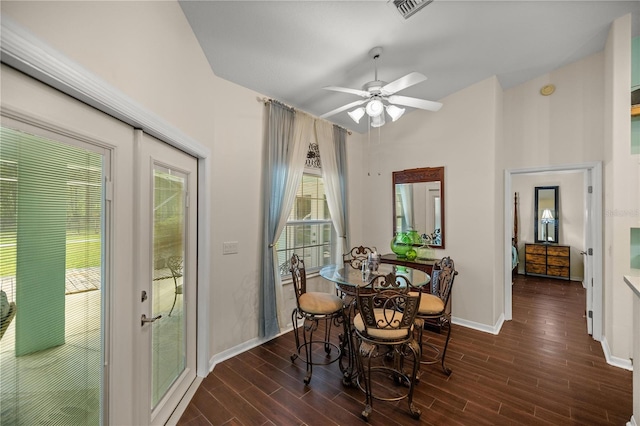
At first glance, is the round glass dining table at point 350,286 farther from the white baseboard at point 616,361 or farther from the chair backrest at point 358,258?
the white baseboard at point 616,361

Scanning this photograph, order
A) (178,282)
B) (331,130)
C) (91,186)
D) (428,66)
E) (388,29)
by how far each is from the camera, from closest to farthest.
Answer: (91,186) → (178,282) → (388,29) → (428,66) → (331,130)

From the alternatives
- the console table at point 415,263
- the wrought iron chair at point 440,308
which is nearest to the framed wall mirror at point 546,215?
the console table at point 415,263

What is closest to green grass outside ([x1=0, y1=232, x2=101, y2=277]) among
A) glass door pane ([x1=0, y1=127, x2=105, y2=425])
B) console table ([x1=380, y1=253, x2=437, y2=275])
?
glass door pane ([x1=0, y1=127, x2=105, y2=425])

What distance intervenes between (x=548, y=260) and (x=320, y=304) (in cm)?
604

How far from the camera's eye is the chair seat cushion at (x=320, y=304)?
244 centimetres

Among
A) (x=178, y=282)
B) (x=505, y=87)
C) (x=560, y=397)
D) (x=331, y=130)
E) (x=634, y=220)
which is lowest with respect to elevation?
(x=560, y=397)

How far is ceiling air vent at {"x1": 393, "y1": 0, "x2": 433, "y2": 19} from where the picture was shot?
198 centimetres

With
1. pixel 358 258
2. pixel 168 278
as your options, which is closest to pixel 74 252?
pixel 168 278

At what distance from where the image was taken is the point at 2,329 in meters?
0.91

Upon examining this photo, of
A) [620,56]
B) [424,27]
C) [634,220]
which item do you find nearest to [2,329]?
[424,27]

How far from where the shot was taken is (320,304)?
2.50 meters

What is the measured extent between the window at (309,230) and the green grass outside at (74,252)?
218 cm

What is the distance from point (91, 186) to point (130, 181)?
0.23m

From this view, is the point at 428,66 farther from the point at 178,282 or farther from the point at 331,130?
the point at 178,282
